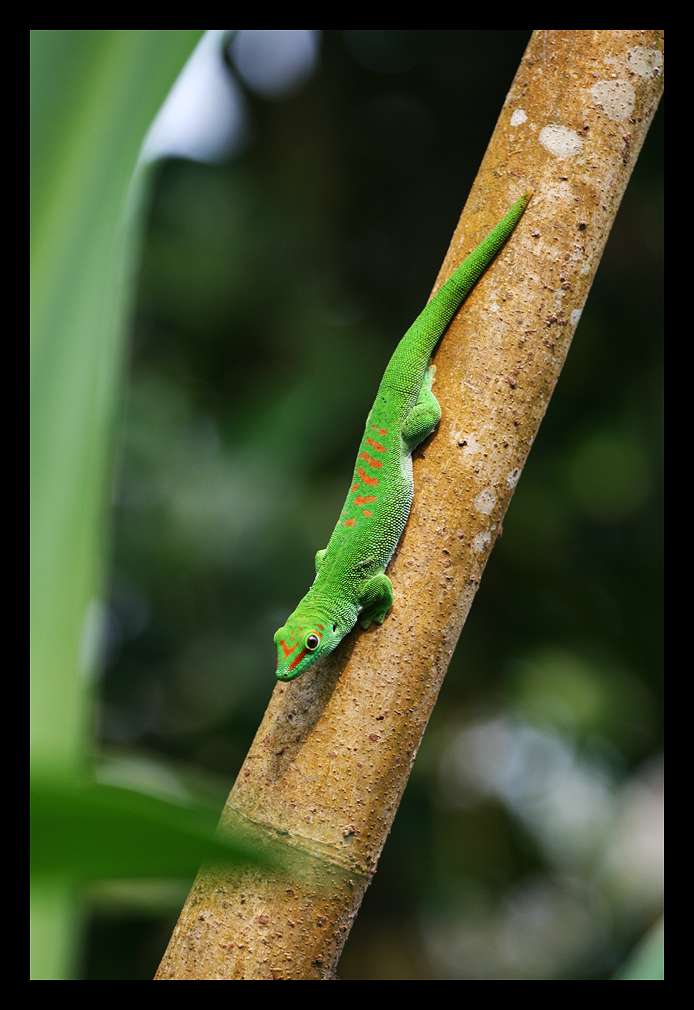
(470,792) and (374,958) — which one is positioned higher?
(470,792)

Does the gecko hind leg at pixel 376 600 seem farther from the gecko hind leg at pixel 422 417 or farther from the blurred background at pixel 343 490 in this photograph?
the blurred background at pixel 343 490

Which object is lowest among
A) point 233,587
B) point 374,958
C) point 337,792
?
point 374,958

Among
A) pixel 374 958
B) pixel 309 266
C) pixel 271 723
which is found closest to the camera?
pixel 271 723

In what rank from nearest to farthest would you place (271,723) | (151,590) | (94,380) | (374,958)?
Answer: (94,380), (271,723), (374,958), (151,590)

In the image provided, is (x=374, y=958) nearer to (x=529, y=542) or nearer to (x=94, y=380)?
(x=529, y=542)

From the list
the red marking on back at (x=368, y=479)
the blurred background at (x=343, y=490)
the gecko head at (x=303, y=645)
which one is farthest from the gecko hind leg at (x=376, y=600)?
the blurred background at (x=343, y=490)

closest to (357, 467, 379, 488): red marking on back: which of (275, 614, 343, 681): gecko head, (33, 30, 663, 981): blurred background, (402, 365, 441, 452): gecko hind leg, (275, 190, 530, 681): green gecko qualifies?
(275, 190, 530, 681): green gecko
